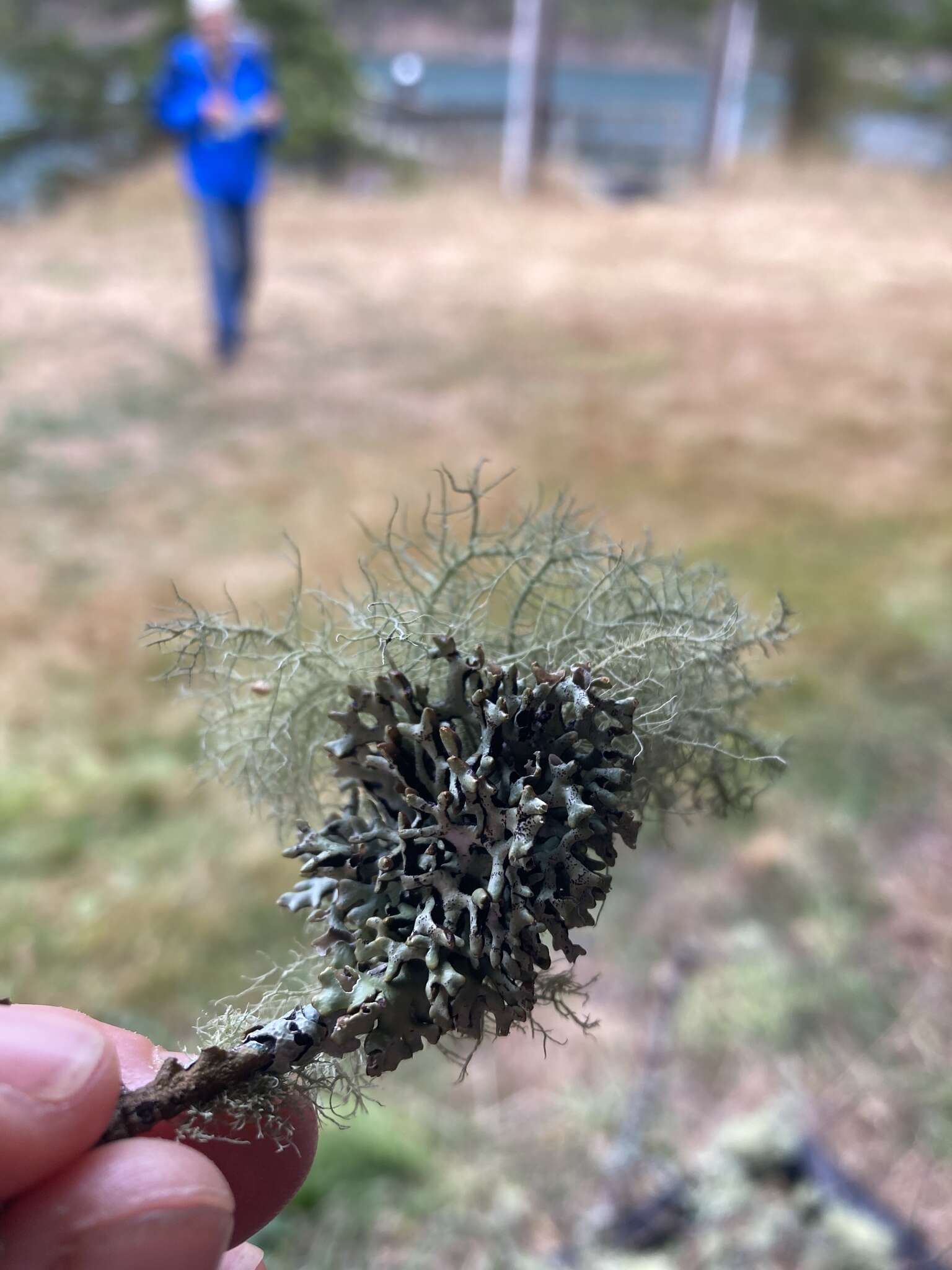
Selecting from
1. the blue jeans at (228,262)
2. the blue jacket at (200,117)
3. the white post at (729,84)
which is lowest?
the blue jeans at (228,262)

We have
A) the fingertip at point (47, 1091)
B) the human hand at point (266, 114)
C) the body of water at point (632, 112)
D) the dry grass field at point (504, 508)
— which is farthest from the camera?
the body of water at point (632, 112)

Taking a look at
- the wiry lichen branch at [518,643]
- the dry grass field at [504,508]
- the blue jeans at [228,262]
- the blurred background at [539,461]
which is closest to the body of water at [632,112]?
the blurred background at [539,461]

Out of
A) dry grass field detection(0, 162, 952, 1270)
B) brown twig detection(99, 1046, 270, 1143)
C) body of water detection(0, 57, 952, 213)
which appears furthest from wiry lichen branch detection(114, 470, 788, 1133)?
body of water detection(0, 57, 952, 213)

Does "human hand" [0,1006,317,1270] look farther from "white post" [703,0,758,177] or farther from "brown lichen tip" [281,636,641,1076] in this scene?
"white post" [703,0,758,177]

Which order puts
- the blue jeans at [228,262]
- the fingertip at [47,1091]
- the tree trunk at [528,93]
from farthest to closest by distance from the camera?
1. the tree trunk at [528,93]
2. the blue jeans at [228,262]
3. the fingertip at [47,1091]

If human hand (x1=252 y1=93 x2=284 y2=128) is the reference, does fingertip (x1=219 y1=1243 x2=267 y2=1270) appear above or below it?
below

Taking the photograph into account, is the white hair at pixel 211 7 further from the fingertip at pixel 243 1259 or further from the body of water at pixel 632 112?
the fingertip at pixel 243 1259
